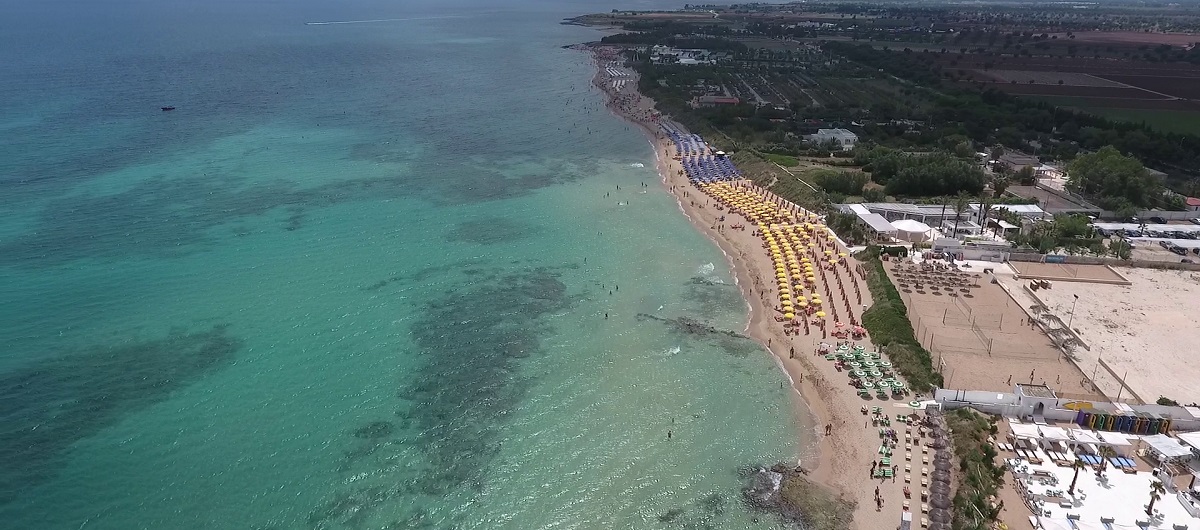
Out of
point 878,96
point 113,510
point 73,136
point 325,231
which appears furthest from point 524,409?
point 878,96

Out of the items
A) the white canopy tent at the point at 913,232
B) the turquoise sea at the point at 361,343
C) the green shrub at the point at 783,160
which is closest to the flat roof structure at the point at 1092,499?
the turquoise sea at the point at 361,343

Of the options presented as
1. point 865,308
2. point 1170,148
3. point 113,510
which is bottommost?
point 113,510

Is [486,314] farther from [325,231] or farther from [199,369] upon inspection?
[325,231]

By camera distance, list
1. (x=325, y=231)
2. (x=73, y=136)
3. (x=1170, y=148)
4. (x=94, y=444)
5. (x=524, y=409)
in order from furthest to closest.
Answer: (x=73, y=136) → (x=1170, y=148) → (x=325, y=231) → (x=524, y=409) → (x=94, y=444)

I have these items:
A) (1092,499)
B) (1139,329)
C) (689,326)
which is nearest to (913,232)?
(1139,329)

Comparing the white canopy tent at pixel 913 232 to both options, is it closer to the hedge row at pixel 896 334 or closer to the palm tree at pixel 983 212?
the palm tree at pixel 983 212

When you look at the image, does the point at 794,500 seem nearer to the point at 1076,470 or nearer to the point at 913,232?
the point at 1076,470

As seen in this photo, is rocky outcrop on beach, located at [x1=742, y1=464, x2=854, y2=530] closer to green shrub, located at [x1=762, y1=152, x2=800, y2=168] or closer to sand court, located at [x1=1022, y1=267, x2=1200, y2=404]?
sand court, located at [x1=1022, y1=267, x2=1200, y2=404]
